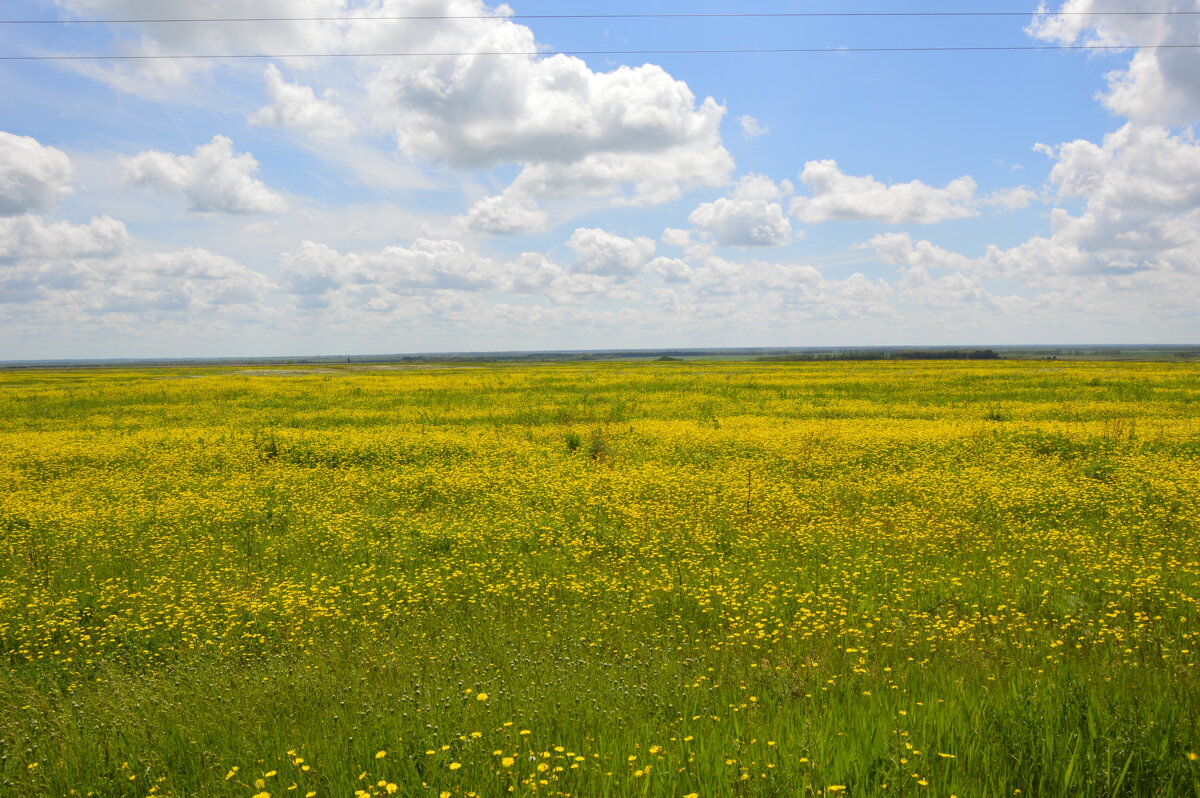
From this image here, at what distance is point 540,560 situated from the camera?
927 cm

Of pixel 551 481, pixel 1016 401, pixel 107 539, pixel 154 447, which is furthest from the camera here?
pixel 1016 401

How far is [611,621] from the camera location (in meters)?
7.19

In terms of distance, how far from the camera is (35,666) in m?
6.61

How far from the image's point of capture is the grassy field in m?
3.97

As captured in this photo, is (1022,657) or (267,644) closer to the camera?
(1022,657)

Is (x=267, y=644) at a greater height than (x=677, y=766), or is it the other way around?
(x=677, y=766)

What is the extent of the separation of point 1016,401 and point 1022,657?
28.0 metres

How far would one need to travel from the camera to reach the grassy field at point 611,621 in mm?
3973

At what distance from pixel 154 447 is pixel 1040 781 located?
22948 mm

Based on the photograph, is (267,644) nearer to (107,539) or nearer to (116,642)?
(116,642)

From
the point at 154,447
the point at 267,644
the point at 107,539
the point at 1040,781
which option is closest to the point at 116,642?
the point at 267,644

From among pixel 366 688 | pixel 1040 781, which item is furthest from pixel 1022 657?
pixel 366 688

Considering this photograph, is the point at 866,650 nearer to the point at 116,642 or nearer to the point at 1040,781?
the point at 1040,781

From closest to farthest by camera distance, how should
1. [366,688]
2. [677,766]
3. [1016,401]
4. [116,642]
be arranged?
[677,766] → [366,688] → [116,642] → [1016,401]
